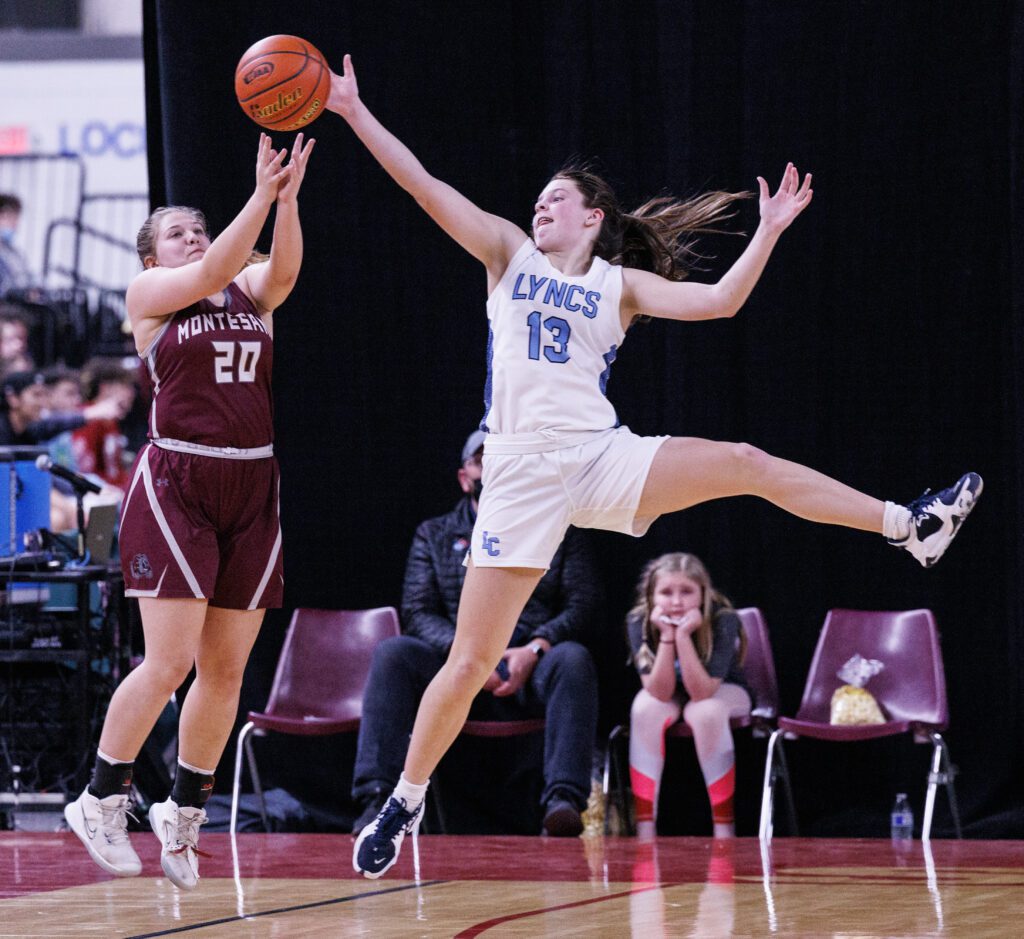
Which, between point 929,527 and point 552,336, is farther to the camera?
point 552,336

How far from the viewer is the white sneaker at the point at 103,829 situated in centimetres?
427

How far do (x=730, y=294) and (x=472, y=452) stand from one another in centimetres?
254

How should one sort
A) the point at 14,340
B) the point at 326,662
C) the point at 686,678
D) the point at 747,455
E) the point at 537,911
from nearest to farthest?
the point at 537,911 → the point at 747,455 → the point at 686,678 → the point at 326,662 → the point at 14,340

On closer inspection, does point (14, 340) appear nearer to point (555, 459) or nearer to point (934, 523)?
point (555, 459)

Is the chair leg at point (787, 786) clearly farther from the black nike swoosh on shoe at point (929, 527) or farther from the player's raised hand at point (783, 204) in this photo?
the player's raised hand at point (783, 204)

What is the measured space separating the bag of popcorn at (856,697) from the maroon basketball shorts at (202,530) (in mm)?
2804

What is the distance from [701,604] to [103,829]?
2824 mm

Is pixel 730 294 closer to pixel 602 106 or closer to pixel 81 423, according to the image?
pixel 602 106

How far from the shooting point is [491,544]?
420cm

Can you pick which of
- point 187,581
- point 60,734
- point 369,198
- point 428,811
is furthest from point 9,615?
point 187,581

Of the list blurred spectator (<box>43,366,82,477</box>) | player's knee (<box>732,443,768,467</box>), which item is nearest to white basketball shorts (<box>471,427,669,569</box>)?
player's knee (<box>732,443,768,467</box>)

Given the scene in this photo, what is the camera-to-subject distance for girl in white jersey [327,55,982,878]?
412cm

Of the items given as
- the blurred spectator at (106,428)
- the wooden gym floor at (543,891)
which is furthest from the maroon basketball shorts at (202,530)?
the blurred spectator at (106,428)

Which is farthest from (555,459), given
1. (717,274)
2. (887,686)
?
(717,274)
